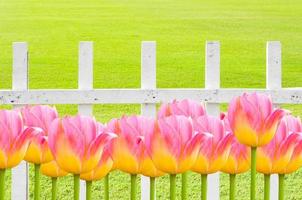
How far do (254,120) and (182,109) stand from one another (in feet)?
0.68

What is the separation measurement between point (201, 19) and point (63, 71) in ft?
40.4

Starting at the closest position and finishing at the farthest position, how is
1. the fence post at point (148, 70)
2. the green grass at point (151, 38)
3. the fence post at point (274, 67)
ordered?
1. the fence post at point (148, 70)
2. the fence post at point (274, 67)
3. the green grass at point (151, 38)

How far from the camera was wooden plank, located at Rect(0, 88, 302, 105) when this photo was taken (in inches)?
161

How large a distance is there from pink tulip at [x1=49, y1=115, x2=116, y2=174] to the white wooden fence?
3.12 metres

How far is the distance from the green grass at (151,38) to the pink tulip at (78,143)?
4.18 meters

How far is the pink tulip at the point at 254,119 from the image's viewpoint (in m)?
0.97

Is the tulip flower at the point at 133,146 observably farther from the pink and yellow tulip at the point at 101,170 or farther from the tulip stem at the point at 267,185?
the tulip stem at the point at 267,185

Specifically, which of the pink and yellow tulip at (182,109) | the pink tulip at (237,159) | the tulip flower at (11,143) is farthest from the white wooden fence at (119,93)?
the tulip flower at (11,143)

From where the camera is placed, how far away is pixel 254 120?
966 mm

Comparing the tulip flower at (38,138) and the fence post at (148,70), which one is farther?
the fence post at (148,70)

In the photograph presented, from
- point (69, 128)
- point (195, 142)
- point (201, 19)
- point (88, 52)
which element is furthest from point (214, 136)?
point (201, 19)

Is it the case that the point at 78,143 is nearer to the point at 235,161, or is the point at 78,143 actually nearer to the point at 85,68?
the point at 235,161

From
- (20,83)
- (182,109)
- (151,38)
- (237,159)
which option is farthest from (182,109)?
(151,38)

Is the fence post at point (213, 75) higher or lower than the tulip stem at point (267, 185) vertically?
higher
